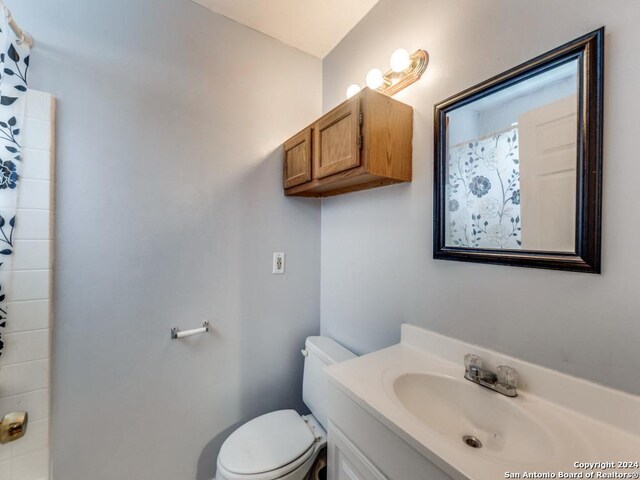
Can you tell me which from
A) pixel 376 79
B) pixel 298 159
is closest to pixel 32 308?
pixel 298 159

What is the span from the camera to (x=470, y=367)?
0.84 metres

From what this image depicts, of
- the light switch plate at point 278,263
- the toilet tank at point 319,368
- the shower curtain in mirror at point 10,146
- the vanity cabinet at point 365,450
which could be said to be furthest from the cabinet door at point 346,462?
the shower curtain in mirror at point 10,146

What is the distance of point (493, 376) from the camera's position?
2.62ft

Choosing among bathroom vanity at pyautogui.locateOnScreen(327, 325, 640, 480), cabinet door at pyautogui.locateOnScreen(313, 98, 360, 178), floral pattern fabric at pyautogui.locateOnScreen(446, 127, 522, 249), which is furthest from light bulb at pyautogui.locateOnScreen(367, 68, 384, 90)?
bathroom vanity at pyautogui.locateOnScreen(327, 325, 640, 480)

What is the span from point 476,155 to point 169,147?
1313mm

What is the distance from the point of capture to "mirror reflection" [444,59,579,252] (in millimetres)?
697

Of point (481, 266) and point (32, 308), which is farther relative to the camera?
point (32, 308)

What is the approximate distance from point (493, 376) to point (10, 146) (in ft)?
5.90

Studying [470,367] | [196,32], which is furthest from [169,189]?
[470,367]

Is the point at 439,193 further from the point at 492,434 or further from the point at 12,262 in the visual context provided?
the point at 12,262

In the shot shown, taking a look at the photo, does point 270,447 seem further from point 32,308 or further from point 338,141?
point 338,141

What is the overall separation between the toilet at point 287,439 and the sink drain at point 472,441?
1.96 ft

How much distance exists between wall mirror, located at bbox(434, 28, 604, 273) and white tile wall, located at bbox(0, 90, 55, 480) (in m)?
1.50

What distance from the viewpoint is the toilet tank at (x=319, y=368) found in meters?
1.27
